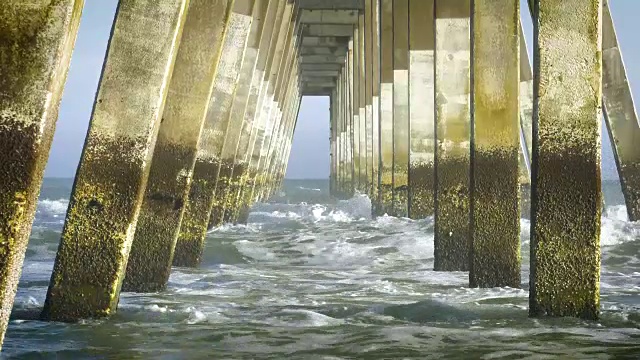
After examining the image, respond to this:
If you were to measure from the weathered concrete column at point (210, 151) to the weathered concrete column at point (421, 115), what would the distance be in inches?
111

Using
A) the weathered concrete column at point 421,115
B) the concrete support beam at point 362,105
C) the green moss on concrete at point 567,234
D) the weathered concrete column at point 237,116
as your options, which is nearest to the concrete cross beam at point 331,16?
the concrete support beam at point 362,105

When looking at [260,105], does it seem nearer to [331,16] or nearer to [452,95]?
[452,95]

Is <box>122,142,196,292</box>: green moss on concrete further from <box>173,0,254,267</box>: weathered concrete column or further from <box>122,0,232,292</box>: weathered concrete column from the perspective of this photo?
<box>173,0,254,267</box>: weathered concrete column

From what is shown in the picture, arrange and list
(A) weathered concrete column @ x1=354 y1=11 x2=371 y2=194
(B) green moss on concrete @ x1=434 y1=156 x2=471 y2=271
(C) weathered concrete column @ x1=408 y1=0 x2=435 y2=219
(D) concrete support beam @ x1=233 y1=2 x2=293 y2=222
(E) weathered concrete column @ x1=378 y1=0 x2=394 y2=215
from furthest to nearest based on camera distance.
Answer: (A) weathered concrete column @ x1=354 y1=11 x2=371 y2=194
(E) weathered concrete column @ x1=378 y1=0 x2=394 y2=215
(D) concrete support beam @ x1=233 y1=2 x2=293 y2=222
(C) weathered concrete column @ x1=408 y1=0 x2=435 y2=219
(B) green moss on concrete @ x1=434 y1=156 x2=471 y2=271

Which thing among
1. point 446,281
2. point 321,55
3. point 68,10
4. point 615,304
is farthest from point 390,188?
point 321,55

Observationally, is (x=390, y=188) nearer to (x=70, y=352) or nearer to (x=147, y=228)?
(x=147, y=228)

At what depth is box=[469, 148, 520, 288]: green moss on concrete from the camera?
540 cm

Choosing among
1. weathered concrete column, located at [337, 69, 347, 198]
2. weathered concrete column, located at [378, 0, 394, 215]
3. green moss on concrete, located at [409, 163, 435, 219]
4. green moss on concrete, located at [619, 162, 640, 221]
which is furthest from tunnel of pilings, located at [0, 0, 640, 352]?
weathered concrete column, located at [337, 69, 347, 198]

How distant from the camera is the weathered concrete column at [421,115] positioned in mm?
10039

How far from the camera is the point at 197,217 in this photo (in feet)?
23.2

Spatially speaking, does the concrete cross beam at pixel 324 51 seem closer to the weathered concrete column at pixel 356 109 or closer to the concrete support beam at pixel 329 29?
the weathered concrete column at pixel 356 109

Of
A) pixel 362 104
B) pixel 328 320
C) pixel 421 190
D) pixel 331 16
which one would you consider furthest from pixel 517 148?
pixel 331 16

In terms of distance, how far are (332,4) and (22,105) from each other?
71.7 ft

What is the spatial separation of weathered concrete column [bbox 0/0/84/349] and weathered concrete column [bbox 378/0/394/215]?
11438 millimetres
